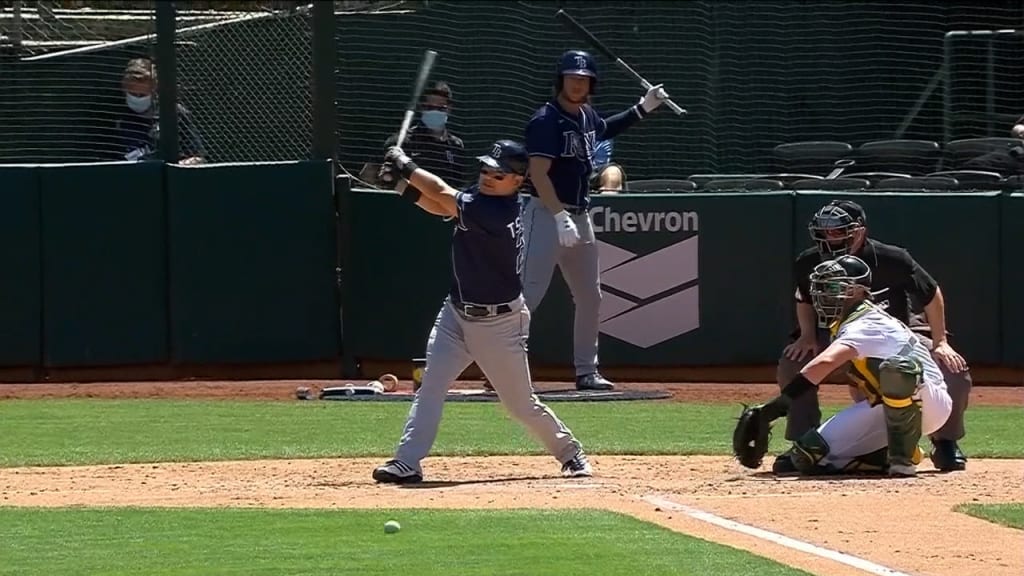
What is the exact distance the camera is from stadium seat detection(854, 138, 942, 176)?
47.9ft

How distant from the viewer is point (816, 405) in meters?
9.36

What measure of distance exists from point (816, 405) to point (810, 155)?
5877 millimetres

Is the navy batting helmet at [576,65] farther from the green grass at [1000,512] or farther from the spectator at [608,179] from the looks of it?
the green grass at [1000,512]

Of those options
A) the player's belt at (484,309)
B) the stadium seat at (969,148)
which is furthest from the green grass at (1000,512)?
the stadium seat at (969,148)

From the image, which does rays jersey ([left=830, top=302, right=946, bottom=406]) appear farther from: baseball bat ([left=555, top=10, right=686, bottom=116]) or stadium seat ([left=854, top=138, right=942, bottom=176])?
stadium seat ([left=854, top=138, right=942, bottom=176])

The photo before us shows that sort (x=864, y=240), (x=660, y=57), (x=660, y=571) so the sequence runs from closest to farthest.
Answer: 1. (x=660, y=571)
2. (x=864, y=240)
3. (x=660, y=57)

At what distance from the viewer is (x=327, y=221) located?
13883mm

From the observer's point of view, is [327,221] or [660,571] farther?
[327,221]

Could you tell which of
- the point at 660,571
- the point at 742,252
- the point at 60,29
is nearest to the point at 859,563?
the point at 660,571

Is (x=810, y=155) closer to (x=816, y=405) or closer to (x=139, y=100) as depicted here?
(x=139, y=100)

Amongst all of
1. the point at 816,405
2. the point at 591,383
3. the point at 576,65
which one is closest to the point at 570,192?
the point at 576,65

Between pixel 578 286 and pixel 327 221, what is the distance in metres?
2.48

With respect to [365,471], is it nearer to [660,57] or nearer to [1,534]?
[1,534]

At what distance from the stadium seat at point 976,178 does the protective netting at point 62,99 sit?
6173mm
